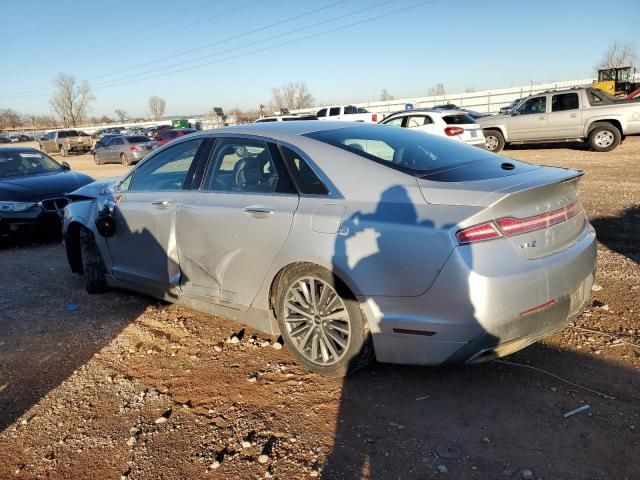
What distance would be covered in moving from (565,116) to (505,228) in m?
14.5

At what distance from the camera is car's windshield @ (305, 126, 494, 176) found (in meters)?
3.23

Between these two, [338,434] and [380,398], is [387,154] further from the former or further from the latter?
[338,434]

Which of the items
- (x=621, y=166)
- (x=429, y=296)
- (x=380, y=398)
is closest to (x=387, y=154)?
(x=429, y=296)

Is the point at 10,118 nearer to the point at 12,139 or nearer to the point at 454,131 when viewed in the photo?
the point at 12,139

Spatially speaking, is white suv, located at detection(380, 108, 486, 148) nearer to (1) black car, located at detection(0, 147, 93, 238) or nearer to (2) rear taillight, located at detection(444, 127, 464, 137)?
(2) rear taillight, located at detection(444, 127, 464, 137)

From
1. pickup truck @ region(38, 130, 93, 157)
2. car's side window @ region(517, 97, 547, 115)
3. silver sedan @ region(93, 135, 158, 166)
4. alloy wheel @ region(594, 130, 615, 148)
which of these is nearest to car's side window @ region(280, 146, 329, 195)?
alloy wheel @ region(594, 130, 615, 148)

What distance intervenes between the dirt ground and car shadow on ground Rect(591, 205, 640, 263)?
1.19 m

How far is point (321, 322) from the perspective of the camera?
3.22 metres

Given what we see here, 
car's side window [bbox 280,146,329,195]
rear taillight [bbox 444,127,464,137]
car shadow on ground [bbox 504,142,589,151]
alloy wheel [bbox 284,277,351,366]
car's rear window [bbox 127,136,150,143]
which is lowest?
alloy wheel [bbox 284,277,351,366]

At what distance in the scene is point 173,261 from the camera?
13.6ft

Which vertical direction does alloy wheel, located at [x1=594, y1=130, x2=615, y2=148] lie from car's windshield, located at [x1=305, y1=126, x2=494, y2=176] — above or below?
below

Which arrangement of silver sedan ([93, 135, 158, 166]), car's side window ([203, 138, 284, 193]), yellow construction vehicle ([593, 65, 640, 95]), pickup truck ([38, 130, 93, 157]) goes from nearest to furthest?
1. car's side window ([203, 138, 284, 193])
2. silver sedan ([93, 135, 158, 166])
3. yellow construction vehicle ([593, 65, 640, 95])
4. pickup truck ([38, 130, 93, 157])

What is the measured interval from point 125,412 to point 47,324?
6.49 ft

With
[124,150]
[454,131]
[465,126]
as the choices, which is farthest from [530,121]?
[124,150]
